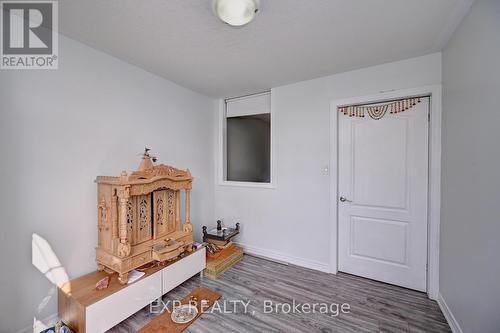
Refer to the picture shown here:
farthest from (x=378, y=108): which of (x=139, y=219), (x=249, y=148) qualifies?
(x=139, y=219)

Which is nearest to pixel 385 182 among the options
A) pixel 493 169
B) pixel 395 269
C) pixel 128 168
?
pixel 395 269

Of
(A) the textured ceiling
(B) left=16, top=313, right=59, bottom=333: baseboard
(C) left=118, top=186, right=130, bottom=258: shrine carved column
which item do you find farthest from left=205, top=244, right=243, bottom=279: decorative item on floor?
(A) the textured ceiling

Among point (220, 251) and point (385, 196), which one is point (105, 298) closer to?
point (220, 251)

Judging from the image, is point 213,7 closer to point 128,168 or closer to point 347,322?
point 128,168

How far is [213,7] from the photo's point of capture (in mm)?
1328

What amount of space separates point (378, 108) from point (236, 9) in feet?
5.95

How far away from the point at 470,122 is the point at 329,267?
194 cm

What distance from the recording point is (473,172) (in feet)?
4.42

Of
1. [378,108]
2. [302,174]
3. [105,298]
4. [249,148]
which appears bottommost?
[105,298]

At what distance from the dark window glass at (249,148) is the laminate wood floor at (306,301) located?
131cm

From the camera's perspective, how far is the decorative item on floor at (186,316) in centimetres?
162

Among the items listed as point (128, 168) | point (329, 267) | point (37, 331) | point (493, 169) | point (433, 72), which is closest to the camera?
point (493, 169)
